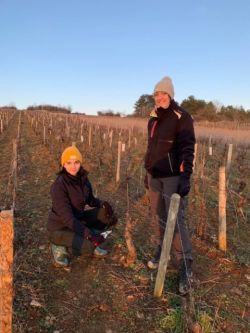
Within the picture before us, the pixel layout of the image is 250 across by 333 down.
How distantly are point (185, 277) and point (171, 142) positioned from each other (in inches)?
52.9

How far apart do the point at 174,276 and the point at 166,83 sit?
6.61 feet

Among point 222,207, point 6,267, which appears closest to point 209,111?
point 222,207

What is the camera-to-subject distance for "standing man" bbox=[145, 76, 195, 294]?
144 inches

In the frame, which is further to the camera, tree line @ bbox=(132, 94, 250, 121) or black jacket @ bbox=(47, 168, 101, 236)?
tree line @ bbox=(132, 94, 250, 121)

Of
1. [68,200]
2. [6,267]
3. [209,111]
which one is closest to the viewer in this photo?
[6,267]

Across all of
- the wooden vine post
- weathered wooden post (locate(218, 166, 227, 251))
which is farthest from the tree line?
the wooden vine post

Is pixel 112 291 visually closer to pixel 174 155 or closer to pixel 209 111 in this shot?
pixel 174 155

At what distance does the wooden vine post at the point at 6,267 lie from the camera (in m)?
2.27

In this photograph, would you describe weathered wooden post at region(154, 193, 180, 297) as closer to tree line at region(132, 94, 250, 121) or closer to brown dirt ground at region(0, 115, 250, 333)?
brown dirt ground at region(0, 115, 250, 333)

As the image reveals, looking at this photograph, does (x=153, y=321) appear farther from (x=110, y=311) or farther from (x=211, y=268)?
(x=211, y=268)

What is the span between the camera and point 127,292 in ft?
12.2

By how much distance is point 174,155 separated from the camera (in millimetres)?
3803

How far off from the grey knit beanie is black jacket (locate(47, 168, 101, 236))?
1.44m

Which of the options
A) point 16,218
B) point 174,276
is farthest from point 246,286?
point 16,218
